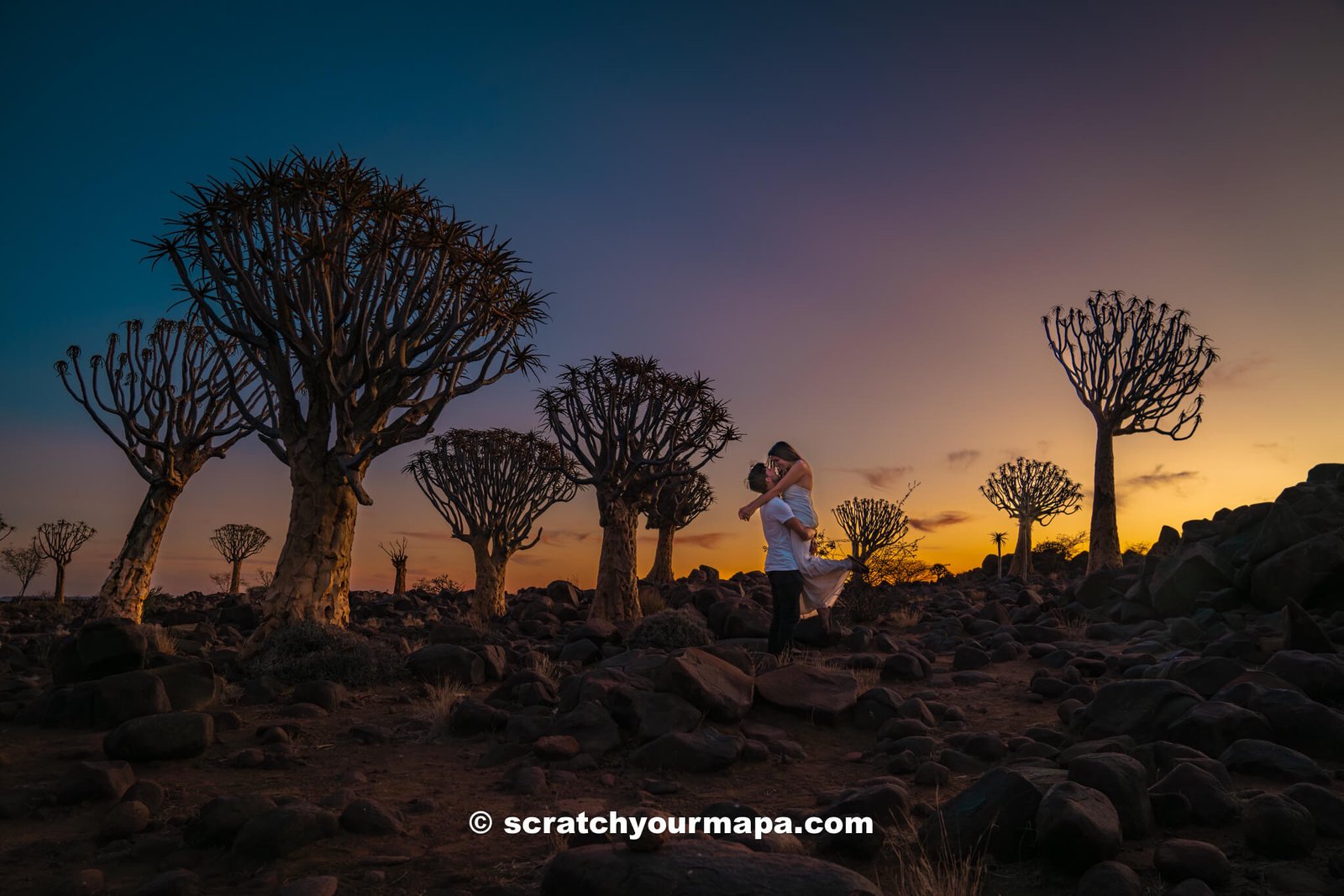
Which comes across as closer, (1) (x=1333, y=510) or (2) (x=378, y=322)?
(2) (x=378, y=322)

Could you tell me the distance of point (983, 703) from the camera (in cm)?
863

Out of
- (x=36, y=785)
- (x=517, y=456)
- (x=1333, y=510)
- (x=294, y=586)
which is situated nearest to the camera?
(x=36, y=785)

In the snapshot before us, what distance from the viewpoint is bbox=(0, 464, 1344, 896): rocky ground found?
408cm

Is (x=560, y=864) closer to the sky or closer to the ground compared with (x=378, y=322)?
closer to the ground

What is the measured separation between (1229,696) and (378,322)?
11364 mm

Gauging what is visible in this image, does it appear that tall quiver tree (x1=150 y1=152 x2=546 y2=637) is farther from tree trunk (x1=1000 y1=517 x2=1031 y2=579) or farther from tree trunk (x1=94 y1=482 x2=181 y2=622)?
tree trunk (x1=1000 y1=517 x2=1031 y2=579)

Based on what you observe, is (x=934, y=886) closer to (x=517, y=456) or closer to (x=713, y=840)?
(x=713, y=840)

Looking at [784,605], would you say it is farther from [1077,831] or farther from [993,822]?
[1077,831]

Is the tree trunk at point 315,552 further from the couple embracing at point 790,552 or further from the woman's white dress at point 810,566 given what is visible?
the woman's white dress at point 810,566

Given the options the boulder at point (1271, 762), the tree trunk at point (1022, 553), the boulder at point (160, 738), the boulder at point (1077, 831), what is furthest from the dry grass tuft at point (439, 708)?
the tree trunk at point (1022, 553)

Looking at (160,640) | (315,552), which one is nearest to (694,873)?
(315,552)

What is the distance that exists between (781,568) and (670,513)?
1847 cm

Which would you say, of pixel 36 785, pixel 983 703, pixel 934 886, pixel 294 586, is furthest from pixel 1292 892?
pixel 294 586

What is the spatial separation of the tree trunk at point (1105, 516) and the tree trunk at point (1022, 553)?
24.6 ft
